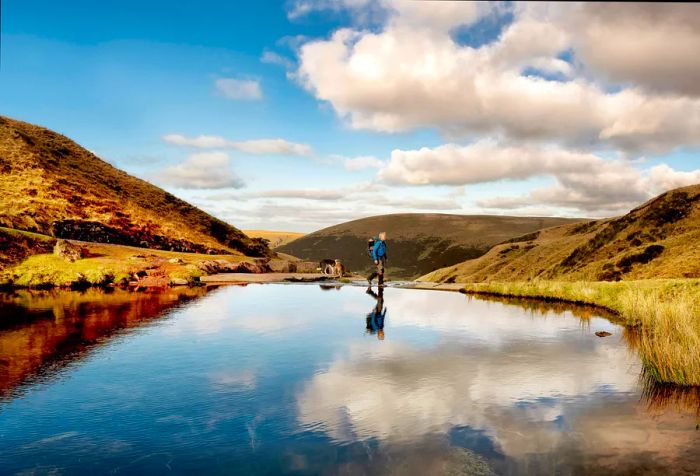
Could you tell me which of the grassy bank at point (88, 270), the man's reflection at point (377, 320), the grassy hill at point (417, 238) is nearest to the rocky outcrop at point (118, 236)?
the grassy bank at point (88, 270)

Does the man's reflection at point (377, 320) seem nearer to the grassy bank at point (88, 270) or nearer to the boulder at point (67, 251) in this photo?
the grassy bank at point (88, 270)

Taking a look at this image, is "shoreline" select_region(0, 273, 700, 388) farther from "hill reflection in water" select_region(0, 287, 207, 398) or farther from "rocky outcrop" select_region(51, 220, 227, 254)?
"rocky outcrop" select_region(51, 220, 227, 254)

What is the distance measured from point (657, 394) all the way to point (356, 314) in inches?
484

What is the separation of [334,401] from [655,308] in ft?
34.5

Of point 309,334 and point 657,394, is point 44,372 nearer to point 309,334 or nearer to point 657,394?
point 309,334

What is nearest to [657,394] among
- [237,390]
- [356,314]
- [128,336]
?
[237,390]

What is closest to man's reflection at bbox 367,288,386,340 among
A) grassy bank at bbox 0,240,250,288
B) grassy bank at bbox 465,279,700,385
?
grassy bank at bbox 465,279,700,385

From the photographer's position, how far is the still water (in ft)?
22.2

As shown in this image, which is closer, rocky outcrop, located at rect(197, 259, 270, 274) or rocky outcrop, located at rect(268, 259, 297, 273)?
rocky outcrop, located at rect(197, 259, 270, 274)

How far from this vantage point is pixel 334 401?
915 cm

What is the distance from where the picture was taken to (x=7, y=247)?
36781 millimetres

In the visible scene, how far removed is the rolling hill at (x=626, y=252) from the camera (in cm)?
2805

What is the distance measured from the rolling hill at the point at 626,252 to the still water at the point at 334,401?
13165 mm

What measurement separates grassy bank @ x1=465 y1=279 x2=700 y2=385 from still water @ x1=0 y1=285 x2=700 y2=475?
71cm
